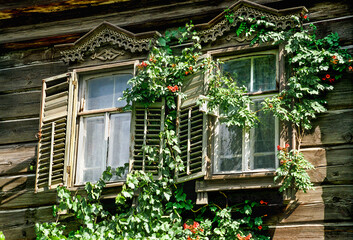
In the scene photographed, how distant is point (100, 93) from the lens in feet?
29.7

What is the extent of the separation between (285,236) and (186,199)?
3.88ft

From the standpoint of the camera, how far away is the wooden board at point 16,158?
920 cm

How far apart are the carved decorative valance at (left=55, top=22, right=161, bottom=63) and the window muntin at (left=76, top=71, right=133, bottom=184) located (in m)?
0.27

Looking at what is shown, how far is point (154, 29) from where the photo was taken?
9.21 metres

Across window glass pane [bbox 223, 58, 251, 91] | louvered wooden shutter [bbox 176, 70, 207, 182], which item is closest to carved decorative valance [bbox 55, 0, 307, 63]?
window glass pane [bbox 223, 58, 251, 91]

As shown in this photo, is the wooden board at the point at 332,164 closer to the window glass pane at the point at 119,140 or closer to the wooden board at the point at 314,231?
the wooden board at the point at 314,231

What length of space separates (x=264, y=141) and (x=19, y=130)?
127 inches

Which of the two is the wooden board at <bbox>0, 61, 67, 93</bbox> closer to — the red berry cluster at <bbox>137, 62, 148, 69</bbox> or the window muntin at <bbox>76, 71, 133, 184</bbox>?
the window muntin at <bbox>76, 71, 133, 184</bbox>

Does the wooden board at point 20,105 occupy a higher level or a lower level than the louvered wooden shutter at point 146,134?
higher

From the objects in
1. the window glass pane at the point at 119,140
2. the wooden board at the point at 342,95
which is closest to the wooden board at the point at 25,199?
the window glass pane at the point at 119,140

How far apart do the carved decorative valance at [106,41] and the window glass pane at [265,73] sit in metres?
1.32

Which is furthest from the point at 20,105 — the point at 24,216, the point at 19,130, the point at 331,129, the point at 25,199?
the point at 331,129

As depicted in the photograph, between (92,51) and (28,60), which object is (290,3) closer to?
(92,51)

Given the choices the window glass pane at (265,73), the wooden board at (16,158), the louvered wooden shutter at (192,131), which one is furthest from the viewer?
the wooden board at (16,158)
